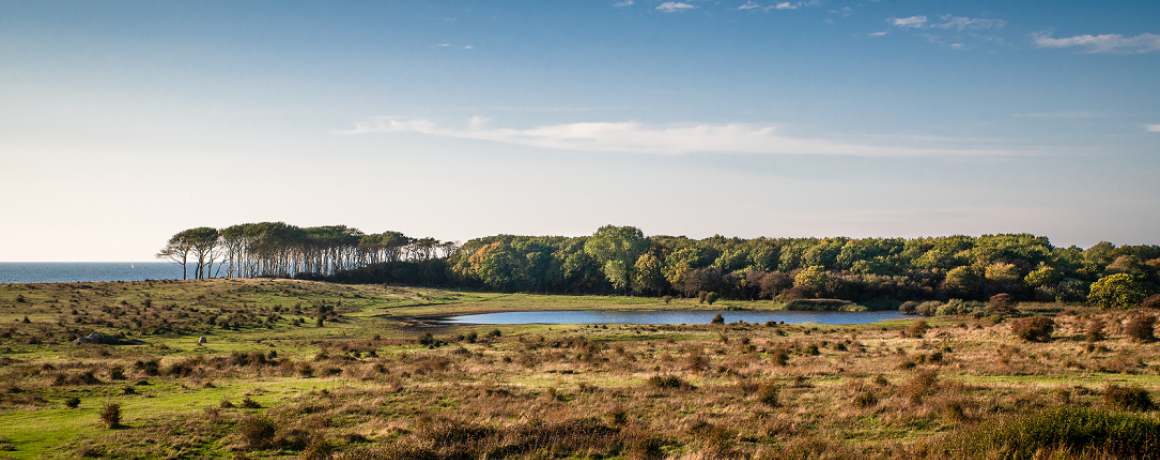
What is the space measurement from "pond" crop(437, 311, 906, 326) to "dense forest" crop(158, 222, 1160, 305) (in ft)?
64.8

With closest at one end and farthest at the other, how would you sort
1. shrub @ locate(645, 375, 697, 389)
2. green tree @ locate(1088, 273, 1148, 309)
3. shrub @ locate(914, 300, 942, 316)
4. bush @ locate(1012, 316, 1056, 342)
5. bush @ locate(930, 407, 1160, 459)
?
bush @ locate(930, 407, 1160, 459) < shrub @ locate(645, 375, 697, 389) < bush @ locate(1012, 316, 1056, 342) < green tree @ locate(1088, 273, 1148, 309) < shrub @ locate(914, 300, 942, 316)

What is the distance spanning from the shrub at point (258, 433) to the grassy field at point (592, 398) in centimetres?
4

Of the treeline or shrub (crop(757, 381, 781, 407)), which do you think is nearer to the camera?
shrub (crop(757, 381, 781, 407))

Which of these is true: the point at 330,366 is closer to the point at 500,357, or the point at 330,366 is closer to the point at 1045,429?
the point at 500,357

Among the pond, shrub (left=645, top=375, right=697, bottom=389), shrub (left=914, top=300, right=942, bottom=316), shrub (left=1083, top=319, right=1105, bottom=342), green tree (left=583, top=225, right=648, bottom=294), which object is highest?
green tree (left=583, top=225, right=648, bottom=294)

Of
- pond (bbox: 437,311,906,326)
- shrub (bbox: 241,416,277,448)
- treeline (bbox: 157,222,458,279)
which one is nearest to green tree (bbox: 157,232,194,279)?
treeline (bbox: 157,222,458,279)

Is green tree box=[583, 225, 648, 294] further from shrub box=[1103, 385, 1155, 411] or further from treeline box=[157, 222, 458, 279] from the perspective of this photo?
shrub box=[1103, 385, 1155, 411]

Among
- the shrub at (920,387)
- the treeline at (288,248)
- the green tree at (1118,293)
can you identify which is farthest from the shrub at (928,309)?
the treeline at (288,248)

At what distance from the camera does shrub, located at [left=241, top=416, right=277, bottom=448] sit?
607 inches

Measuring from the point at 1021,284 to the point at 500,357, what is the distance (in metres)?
98.7

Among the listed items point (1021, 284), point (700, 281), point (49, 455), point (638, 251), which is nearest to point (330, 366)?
point (49, 455)

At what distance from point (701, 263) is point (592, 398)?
11775cm

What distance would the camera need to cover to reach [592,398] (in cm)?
2112

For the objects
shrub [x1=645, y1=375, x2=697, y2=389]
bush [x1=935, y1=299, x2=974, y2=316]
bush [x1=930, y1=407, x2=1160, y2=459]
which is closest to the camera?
bush [x1=930, y1=407, x2=1160, y2=459]
